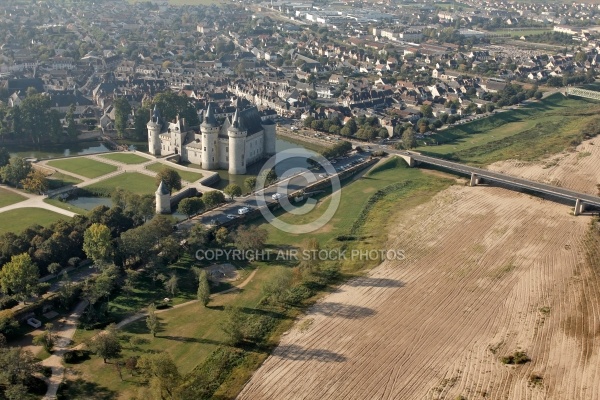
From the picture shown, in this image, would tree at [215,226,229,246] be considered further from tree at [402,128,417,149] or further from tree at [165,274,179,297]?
tree at [402,128,417,149]

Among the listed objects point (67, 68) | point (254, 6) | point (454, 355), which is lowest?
point (454, 355)

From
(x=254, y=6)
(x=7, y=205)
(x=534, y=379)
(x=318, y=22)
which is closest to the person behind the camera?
(x=534, y=379)

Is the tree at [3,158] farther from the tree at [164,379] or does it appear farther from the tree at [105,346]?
the tree at [164,379]

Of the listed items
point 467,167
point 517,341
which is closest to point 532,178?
point 467,167

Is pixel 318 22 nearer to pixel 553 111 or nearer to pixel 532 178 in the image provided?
pixel 553 111

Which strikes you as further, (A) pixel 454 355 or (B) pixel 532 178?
(B) pixel 532 178

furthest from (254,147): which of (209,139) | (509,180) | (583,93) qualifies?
(583,93)

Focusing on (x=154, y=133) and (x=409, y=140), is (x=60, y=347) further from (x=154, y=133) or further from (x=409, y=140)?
(x=409, y=140)
